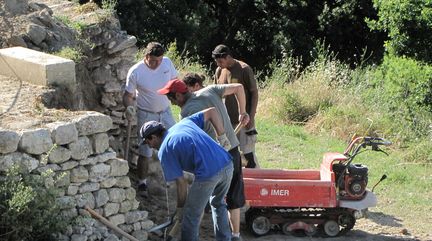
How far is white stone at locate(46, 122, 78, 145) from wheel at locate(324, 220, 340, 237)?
2.96 metres

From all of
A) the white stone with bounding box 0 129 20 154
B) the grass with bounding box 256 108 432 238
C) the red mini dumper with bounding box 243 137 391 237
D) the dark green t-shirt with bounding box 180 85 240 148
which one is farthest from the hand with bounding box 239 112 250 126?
the white stone with bounding box 0 129 20 154

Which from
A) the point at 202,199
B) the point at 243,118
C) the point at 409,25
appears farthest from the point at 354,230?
the point at 409,25

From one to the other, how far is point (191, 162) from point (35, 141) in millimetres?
1283

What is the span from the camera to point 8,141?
5.82m

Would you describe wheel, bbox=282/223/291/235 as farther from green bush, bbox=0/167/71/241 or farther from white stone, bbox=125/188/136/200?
green bush, bbox=0/167/71/241

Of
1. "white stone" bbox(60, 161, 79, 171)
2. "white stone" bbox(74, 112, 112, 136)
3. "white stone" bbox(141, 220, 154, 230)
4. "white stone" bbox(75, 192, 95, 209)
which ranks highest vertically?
"white stone" bbox(74, 112, 112, 136)

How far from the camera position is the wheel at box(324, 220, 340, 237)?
778cm

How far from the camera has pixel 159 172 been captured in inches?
344

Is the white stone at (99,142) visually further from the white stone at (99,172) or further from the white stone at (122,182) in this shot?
the white stone at (122,182)

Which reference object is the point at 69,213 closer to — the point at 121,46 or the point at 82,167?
the point at 82,167

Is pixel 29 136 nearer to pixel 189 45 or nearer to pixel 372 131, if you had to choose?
pixel 372 131

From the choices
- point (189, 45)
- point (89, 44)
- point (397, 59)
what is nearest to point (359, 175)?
point (89, 44)

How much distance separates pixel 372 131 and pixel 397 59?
7.72 ft

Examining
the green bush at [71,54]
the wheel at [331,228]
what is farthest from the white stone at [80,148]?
the wheel at [331,228]
